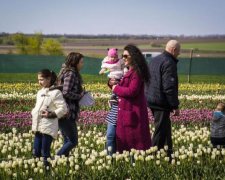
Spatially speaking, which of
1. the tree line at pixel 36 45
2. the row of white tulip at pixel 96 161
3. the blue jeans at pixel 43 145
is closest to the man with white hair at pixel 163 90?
the row of white tulip at pixel 96 161

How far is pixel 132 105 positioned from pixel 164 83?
589mm

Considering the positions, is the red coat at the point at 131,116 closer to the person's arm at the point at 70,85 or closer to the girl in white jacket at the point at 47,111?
the person's arm at the point at 70,85

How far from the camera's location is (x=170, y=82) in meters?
7.85

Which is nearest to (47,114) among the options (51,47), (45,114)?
(45,114)

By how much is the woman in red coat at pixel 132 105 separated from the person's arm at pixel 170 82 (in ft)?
1.27

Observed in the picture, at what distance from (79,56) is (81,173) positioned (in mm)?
1633

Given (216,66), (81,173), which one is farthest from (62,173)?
(216,66)

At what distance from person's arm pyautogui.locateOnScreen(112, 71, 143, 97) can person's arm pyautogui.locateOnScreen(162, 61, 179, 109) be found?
1.65 feet

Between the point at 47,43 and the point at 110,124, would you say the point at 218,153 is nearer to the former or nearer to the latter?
the point at 110,124

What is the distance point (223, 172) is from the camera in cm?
758

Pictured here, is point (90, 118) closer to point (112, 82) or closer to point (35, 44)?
point (112, 82)

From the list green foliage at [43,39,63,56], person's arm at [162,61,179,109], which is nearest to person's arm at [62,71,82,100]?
person's arm at [162,61,179,109]

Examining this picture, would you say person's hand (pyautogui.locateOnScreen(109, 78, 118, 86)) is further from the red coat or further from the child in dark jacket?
the child in dark jacket

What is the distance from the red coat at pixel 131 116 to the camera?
7.53 meters
